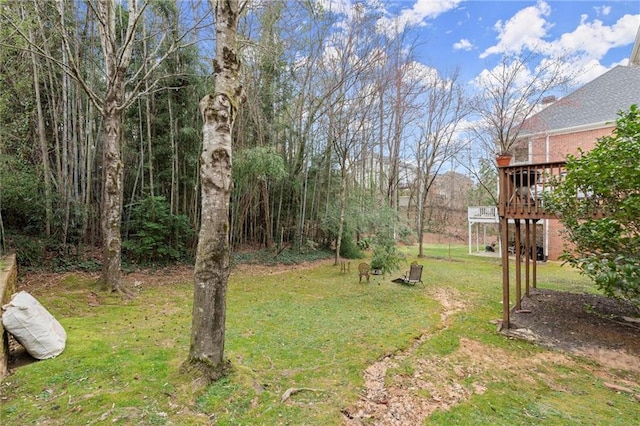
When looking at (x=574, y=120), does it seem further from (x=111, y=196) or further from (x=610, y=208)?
(x=111, y=196)

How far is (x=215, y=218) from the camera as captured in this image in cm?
245

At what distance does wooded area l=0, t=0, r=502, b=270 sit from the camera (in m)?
5.82

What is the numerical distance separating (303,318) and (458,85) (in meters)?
12.3

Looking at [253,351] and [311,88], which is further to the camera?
[311,88]

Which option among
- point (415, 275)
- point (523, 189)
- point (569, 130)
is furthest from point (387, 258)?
point (569, 130)

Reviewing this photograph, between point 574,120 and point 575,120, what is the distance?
0.04 m

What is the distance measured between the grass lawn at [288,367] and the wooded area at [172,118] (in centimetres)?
229

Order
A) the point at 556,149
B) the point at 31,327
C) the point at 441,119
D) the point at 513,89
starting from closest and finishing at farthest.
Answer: the point at 31,327
the point at 513,89
the point at 556,149
the point at 441,119

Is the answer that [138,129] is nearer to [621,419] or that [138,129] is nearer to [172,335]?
[172,335]

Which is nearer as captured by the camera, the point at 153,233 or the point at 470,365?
the point at 470,365

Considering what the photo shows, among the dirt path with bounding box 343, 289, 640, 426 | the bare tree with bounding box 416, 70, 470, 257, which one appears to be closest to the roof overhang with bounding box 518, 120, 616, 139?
the bare tree with bounding box 416, 70, 470, 257

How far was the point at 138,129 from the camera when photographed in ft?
27.8

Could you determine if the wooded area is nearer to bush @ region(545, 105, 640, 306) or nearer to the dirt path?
the dirt path

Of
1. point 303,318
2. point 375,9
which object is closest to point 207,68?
point 375,9
